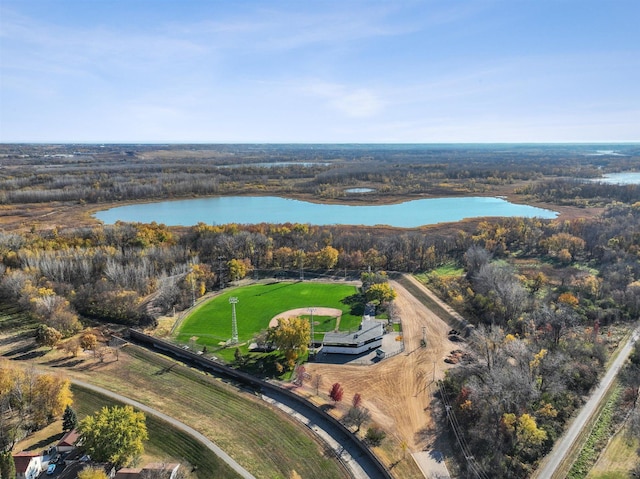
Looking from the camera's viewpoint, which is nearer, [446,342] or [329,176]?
[446,342]

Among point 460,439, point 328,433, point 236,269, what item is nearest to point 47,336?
point 236,269

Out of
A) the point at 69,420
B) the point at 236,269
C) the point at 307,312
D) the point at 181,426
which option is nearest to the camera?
the point at 69,420

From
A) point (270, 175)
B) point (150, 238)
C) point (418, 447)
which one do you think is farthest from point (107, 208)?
point (418, 447)

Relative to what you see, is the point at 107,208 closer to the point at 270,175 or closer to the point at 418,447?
the point at 270,175

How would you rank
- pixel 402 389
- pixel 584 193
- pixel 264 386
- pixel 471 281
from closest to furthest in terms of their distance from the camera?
pixel 402 389, pixel 264 386, pixel 471 281, pixel 584 193

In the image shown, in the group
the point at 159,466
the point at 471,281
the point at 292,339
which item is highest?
the point at 292,339

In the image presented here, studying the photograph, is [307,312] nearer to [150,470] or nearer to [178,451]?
[178,451]

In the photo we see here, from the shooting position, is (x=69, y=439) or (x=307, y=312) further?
(x=307, y=312)
